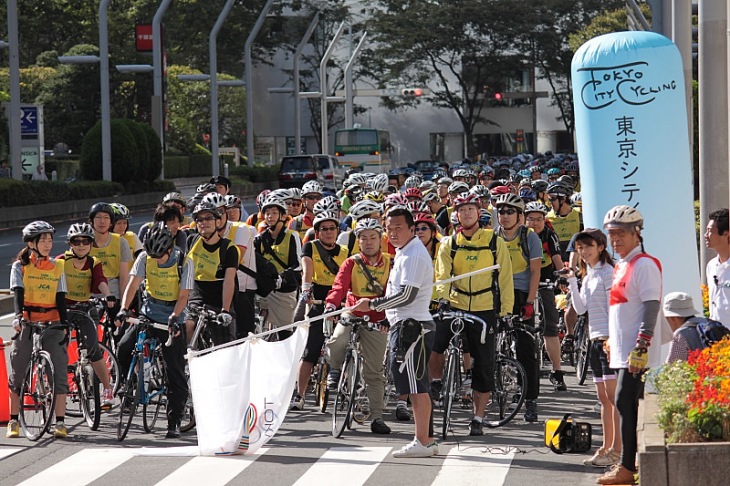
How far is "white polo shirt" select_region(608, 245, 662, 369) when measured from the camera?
363 inches

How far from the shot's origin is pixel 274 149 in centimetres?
9712

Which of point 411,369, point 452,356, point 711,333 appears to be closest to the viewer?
point 711,333

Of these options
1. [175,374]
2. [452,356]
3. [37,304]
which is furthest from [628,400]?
[37,304]

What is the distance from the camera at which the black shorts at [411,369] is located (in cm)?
1088

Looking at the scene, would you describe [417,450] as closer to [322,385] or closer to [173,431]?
[173,431]

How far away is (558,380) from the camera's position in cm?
1477

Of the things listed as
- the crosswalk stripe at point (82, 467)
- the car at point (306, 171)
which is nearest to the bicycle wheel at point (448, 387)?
the crosswalk stripe at point (82, 467)

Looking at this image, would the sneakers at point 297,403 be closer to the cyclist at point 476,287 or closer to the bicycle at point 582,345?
the cyclist at point 476,287

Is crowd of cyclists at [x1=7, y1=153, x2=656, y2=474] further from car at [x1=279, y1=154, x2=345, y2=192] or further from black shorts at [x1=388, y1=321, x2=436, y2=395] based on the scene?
car at [x1=279, y1=154, x2=345, y2=192]

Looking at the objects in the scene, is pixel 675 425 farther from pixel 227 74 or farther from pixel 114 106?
pixel 227 74

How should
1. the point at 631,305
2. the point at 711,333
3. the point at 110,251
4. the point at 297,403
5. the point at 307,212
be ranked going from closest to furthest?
the point at 631,305, the point at 711,333, the point at 297,403, the point at 110,251, the point at 307,212

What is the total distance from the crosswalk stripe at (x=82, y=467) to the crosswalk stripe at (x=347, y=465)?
60.9 inches

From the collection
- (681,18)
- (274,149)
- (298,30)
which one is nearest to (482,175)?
(681,18)

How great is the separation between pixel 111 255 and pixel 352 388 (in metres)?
3.67
